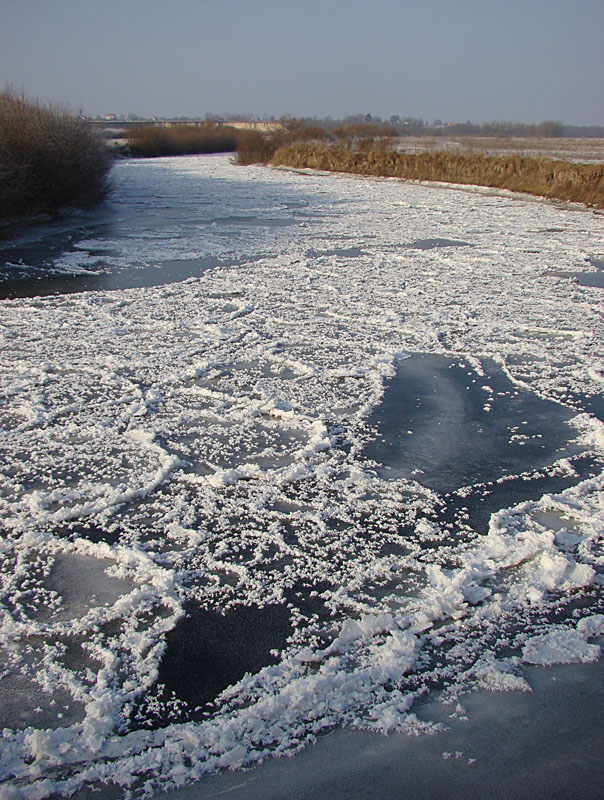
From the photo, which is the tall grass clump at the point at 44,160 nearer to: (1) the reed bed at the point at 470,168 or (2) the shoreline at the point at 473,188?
(2) the shoreline at the point at 473,188

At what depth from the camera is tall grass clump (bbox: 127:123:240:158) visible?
164 feet

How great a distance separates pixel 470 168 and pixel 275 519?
2499 centimetres

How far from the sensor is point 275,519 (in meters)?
3.55

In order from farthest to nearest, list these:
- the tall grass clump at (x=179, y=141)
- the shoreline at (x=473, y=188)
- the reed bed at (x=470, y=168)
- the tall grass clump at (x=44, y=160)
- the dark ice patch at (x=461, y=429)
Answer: the tall grass clump at (x=179, y=141) → the reed bed at (x=470, y=168) → the shoreline at (x=473, y=188) → the tall grass clump at (x=44, y=160) → the dark ice patch at (x=461, y=429)

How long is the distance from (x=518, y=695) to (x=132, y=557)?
5.85 feet

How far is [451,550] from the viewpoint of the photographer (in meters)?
→ 3.30

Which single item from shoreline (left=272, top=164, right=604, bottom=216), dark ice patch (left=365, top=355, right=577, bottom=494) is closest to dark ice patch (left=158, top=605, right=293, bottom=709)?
dark ice patch (left=365, top=355, right=577, bottom=494)

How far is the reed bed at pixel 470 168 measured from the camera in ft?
64.4

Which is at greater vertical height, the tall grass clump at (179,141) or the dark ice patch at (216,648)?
the tall grass clump at (179,141)

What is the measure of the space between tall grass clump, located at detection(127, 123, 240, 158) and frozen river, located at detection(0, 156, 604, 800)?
45991mm

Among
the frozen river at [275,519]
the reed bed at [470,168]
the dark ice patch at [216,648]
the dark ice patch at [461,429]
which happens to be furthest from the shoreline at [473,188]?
the dark ice patch at [216,648]

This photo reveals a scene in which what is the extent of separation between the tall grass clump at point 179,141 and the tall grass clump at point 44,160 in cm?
3212

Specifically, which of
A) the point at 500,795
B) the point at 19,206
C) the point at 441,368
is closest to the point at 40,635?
the point at 500,795

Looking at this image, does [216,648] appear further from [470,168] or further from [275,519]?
[470,168]
